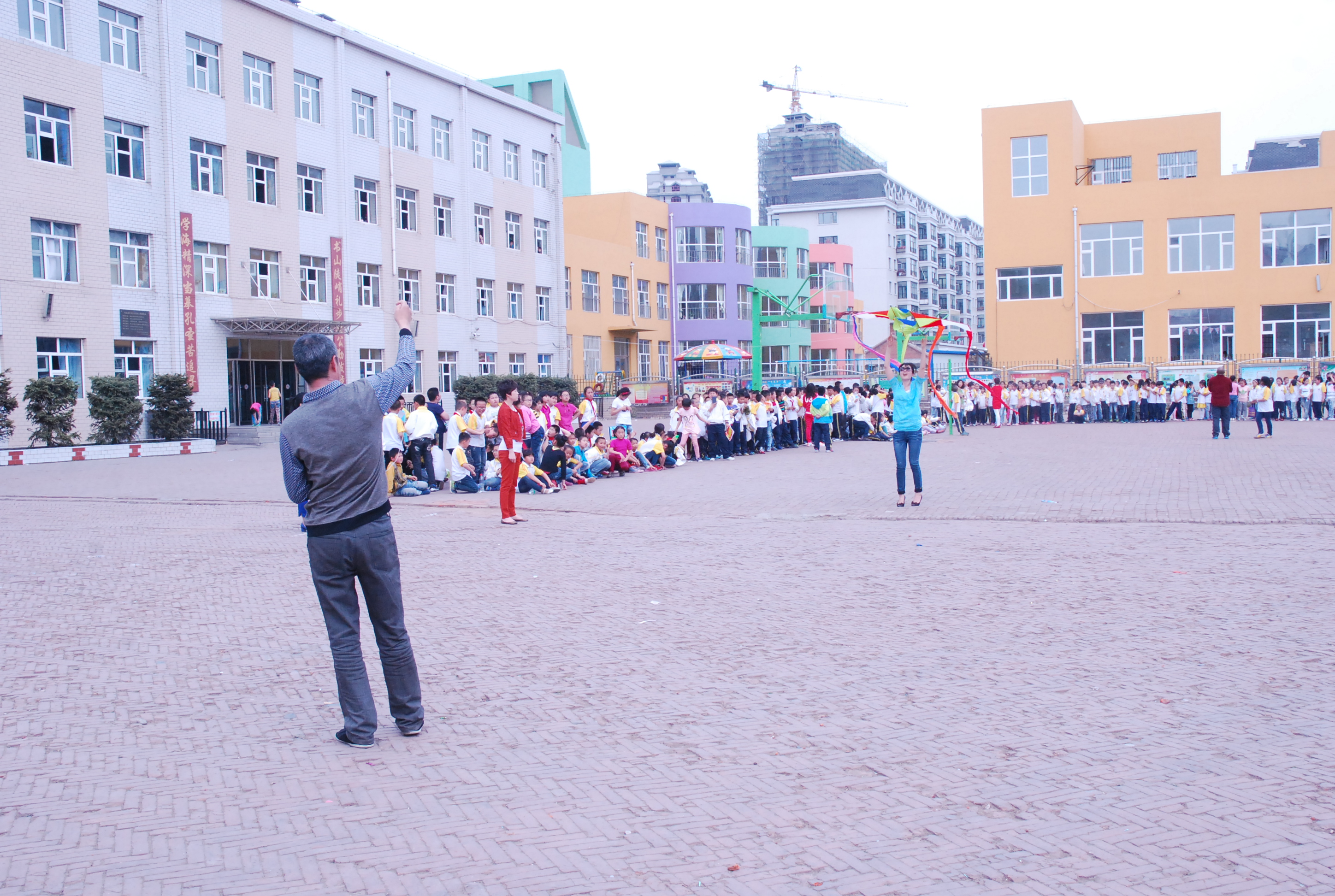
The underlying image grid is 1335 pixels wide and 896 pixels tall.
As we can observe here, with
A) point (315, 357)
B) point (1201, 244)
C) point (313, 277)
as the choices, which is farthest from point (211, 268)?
point (1201, 244)

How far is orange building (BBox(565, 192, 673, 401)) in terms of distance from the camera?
5472 centimetres

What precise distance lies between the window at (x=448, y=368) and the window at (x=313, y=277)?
668 centimetres

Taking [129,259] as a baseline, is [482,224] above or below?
above

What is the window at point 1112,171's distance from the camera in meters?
50.7

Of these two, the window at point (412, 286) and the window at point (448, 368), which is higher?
the window at point (412, 286)

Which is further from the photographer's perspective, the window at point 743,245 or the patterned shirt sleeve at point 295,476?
the window at point 743,245

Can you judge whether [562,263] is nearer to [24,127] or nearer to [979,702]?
[24,127]

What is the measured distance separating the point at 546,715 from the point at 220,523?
380 inches

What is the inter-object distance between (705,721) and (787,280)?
66.1 meters

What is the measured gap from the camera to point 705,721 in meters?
5.10

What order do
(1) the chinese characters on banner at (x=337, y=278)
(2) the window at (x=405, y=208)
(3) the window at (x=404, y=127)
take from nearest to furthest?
(1) the chinese characters on banner at (x=337, y=278) → (2) the window at (x=405, y=208) → (3) the window at (x=404, y=127)

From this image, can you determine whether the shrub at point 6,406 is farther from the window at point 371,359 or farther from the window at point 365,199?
the window at point 365,199

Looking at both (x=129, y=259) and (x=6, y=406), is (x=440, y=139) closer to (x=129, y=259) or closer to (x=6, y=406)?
(x=129, y=259)

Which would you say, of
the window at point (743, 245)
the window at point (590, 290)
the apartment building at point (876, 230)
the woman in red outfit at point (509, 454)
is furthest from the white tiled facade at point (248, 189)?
the apartment building at point (876, 230)
